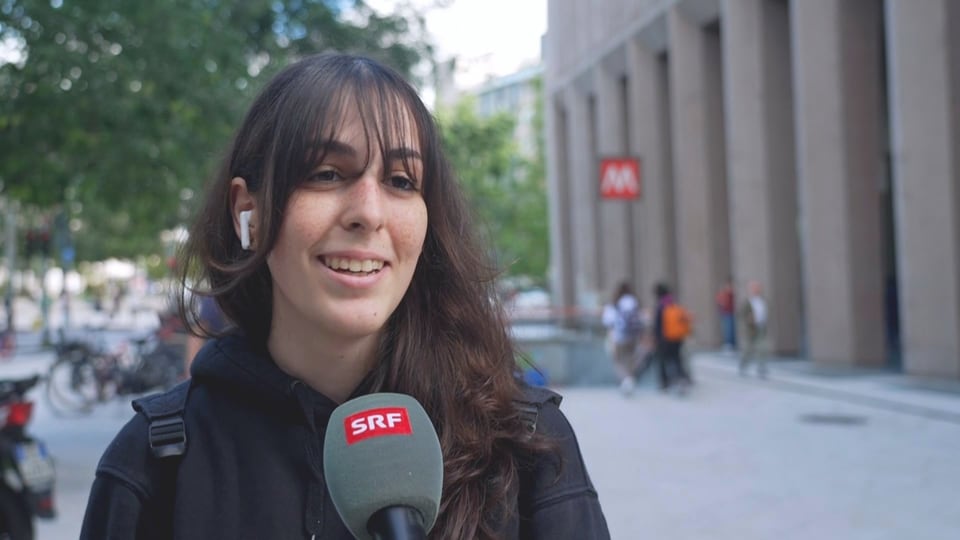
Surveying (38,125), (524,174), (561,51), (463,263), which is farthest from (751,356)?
(524,174)

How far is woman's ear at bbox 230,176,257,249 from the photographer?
1879 millimetres

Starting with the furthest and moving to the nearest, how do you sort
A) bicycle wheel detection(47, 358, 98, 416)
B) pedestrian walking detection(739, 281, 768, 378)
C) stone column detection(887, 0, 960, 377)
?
pedestrian walking detection(739, 281, 768, 378) < stone column detection(887, 0, 960, 377) < bicycle wheel detection(47, 358, 98, 416)

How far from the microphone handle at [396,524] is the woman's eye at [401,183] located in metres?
Result: 0.59

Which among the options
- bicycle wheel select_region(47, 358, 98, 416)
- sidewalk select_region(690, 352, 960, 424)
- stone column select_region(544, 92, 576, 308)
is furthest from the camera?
stone column select_region(544, 92, 576, 308)

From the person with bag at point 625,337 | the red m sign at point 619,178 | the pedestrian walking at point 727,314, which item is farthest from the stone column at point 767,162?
the person with bag at point 625,337

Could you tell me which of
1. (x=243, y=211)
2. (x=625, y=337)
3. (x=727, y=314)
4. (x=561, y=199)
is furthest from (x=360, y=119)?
(x=561, y=199)

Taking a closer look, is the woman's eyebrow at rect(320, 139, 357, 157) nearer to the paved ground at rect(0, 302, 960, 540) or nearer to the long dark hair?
the long dark hair

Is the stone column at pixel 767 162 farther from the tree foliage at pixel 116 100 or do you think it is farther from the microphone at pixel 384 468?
the microphone at pixel 384 468

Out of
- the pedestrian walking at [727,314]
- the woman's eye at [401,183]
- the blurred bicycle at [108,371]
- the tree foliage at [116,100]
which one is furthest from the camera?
the pedestrian walking at [727,314]

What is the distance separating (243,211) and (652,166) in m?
29.2

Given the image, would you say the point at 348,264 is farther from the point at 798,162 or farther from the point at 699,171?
the point at 699,171

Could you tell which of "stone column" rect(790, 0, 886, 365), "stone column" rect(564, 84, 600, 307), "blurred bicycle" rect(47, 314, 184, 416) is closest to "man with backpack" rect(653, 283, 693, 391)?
"stone column" rect(790, 0, 886, 365)

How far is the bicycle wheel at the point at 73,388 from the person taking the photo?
50.6 feet

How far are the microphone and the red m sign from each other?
2197cm
